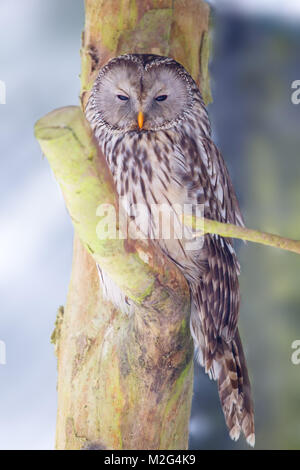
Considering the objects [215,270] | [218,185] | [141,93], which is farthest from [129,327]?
[141,93]

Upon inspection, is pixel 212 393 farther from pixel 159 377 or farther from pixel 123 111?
pixel 123 111

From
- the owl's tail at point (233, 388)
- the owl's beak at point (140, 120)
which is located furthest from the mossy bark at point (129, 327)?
the owl's beak at point (140, 120)

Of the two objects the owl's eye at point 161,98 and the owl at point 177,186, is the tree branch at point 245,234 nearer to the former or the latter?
the owl at point 177,186

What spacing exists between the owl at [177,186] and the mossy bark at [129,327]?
0.26 feet

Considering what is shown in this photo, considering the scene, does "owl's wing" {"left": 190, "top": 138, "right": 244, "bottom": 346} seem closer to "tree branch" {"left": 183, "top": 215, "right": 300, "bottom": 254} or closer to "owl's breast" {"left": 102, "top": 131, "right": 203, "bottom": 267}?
"owl's breast" {"left": 102, "top": 131, "right": 203, "bottom": 267}

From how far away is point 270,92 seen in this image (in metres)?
1.73

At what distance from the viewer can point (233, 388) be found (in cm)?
123

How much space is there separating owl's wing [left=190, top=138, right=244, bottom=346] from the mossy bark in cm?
9

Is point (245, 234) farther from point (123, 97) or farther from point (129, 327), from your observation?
point (123, 97)

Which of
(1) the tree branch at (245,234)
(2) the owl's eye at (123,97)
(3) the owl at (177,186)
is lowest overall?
(1) the tree branch at (245,234)

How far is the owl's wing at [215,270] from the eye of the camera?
1207 mm

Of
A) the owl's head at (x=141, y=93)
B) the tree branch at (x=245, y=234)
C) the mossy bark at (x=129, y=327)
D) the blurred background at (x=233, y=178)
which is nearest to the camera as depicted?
the tree branch at (x=245, y=234)

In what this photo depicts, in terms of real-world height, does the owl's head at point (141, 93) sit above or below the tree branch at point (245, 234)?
above

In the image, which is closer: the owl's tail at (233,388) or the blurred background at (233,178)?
the owl's tail at (233,388)
